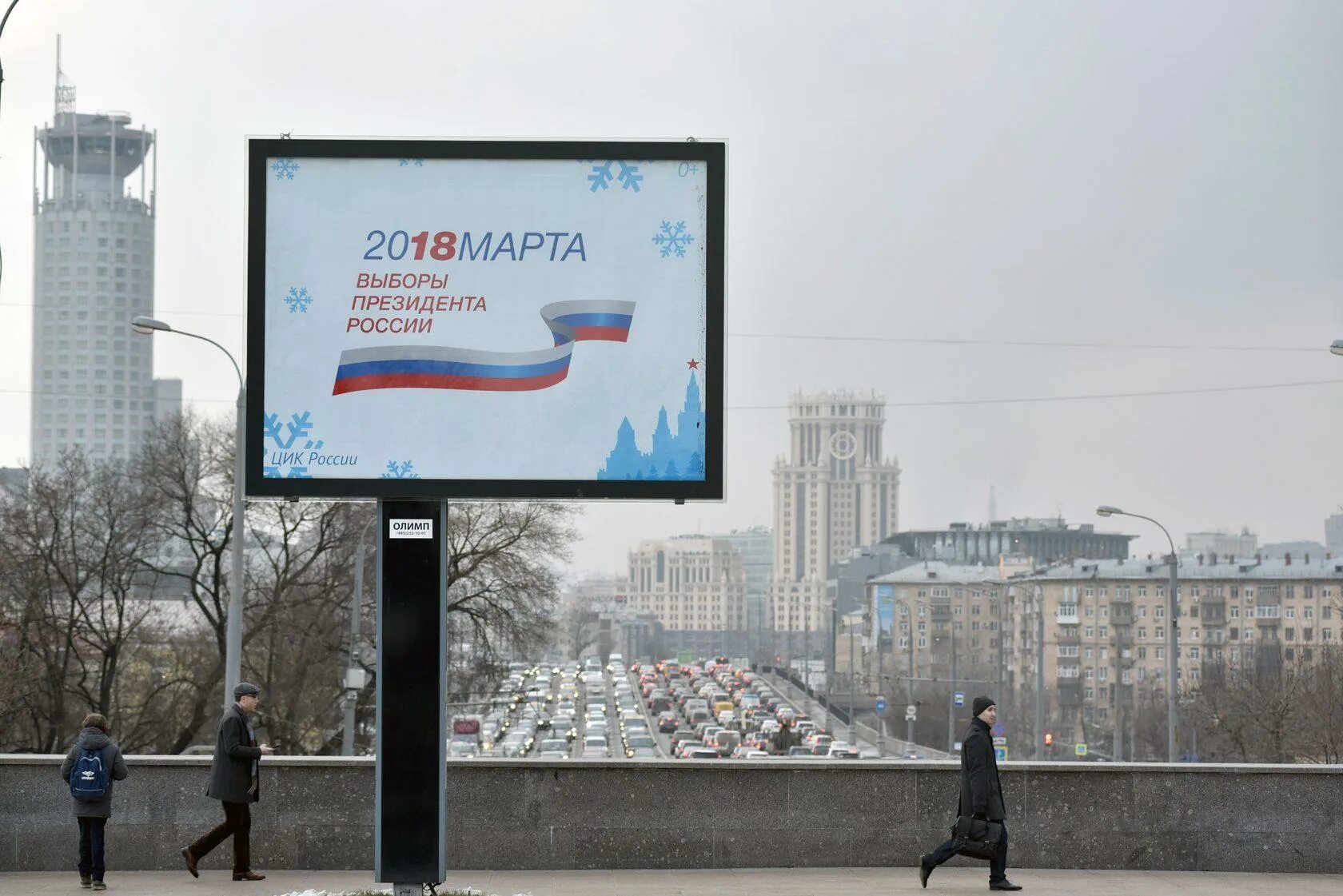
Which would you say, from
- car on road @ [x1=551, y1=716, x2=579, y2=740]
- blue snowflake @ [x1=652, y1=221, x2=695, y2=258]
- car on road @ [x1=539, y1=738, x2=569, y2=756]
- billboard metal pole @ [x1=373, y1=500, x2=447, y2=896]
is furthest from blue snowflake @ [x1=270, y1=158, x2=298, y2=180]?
car on road @ [x1=551, y1=716, x2=579, y2=740]

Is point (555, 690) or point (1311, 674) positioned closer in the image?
point (1311, 674)

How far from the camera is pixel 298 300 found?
1109 cm

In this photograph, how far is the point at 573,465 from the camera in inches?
435

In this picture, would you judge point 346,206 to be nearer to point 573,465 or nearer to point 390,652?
point 573,465

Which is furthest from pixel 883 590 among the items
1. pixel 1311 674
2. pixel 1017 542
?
pixel 1311 674

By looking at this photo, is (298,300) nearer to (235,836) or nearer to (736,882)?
(235,836)

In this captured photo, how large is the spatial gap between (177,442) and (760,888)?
38750mm

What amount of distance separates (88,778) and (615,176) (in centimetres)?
589

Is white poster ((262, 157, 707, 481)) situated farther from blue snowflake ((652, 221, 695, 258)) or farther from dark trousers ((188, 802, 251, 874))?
dark trousers ((188, 802, 251, 874))

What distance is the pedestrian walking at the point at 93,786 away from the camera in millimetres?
11953

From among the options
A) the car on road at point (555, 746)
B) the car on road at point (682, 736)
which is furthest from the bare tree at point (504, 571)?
the car on road at point (682, 736)

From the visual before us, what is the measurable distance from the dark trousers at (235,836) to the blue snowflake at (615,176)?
17.6ft

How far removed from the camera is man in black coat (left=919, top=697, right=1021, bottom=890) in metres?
11.6

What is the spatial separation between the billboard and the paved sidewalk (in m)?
3.17
